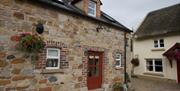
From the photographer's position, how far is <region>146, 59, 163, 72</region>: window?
48.9ft

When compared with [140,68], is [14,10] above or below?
above

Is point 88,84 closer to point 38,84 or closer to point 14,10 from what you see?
point 38,84

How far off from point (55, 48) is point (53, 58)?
0.45 metres

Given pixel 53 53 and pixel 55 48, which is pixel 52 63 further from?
pixel 55 48

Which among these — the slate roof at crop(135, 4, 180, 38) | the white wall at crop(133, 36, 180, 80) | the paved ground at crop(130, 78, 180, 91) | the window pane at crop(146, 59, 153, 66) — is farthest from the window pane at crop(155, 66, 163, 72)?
the slate roof at crop(135, 4, 180, 38)

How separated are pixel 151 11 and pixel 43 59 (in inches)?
686

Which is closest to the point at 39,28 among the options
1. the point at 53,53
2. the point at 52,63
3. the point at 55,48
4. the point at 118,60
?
the point at 55,48

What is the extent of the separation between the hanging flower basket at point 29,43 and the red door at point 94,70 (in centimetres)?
330

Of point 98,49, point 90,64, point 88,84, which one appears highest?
point 98,49

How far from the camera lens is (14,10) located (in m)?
5.46

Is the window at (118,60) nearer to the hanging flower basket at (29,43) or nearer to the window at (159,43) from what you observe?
the hanging flower basket at (29,43)

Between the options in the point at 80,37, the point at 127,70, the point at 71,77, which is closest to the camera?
the point at 71,77

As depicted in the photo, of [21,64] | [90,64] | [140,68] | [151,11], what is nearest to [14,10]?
→ [21,64]

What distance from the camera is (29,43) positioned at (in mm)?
5309
